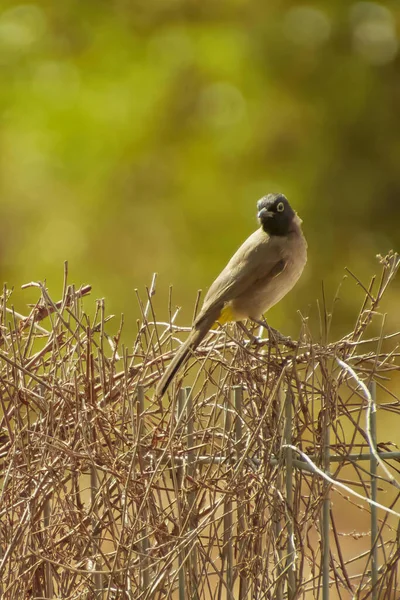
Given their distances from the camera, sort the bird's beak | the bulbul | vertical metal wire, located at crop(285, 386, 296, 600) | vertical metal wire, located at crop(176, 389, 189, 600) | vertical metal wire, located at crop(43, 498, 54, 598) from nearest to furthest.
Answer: vertical metal wire, located at crop(285, 386, 296, 600) < vertical metal wire, located at crop(176, 389, 189, 600) < vertical metal wire, located at crop(43, 498, 54, 598) < the bulbul < the bird's beak

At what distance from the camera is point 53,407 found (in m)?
2.43

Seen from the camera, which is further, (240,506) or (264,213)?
(264,213)

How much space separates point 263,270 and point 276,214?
22 cm

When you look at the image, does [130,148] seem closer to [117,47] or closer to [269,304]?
[117,47]

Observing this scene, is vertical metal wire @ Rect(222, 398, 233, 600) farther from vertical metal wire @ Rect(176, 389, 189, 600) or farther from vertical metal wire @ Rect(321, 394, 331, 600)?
vertical metal wire @ Rect(321, 394, 331, 600)

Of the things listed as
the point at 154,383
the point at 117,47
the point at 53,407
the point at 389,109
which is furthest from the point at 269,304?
the point at 117,47

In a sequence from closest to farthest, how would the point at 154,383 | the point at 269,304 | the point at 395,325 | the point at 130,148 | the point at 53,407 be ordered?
1. the point at 53,407
2. the point at 154,383
3. the point at 269,304
4. the point at 395,325
5. the point at 130,148

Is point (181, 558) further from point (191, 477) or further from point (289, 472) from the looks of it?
point (289, 472)

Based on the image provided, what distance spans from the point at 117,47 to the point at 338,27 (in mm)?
2109

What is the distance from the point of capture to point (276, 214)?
3574 millimetres

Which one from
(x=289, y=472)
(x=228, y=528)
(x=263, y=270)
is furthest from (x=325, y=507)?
(x=263, y=270)

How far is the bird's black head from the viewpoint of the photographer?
354cm

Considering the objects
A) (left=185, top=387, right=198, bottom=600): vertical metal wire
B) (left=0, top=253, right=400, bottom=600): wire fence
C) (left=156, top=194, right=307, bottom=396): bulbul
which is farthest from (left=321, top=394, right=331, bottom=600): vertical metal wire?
(left=156, top=194, right=307, bottom=396): bulbul

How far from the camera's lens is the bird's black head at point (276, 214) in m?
3.54
